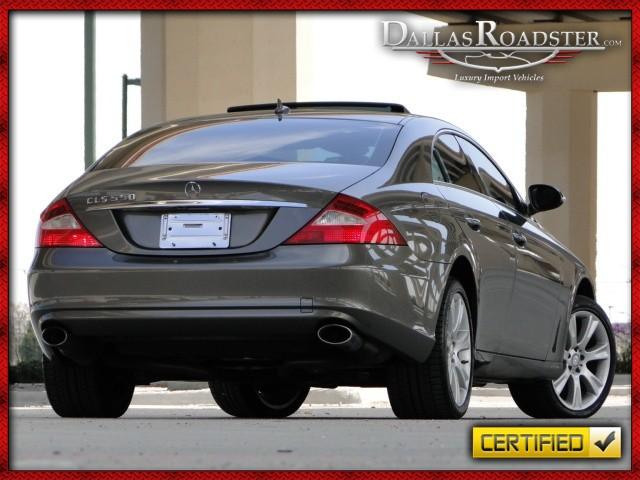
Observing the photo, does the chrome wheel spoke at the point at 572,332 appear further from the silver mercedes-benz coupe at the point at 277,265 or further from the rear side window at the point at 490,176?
the silver mercedes-benz coupe at the point at 277,265

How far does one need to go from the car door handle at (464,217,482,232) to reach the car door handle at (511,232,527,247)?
626 millimetres

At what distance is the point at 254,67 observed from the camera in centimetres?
1848

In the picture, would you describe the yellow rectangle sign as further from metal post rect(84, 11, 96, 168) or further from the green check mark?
metal post rect(84, 11, 96, 168)

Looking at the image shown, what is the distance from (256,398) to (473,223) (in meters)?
2.08

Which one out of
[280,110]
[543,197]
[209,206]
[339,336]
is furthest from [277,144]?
[543,197]

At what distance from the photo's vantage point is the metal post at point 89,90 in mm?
18312

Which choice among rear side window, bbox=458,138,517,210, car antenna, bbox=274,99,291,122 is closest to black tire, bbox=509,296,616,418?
rear side window, bbox=458,138,517,210

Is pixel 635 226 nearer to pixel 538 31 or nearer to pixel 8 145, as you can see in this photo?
pixel 8 145

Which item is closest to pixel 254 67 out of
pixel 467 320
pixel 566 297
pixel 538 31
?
pixel 538 31

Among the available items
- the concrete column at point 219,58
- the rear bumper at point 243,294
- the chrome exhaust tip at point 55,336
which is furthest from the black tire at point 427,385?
the concrete column at point 219,58

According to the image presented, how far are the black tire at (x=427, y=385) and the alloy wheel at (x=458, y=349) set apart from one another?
56 mm

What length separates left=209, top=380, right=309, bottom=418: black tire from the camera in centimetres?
943

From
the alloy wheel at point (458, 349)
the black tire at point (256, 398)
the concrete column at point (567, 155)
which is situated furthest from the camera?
the concrete column at point (567, 155)

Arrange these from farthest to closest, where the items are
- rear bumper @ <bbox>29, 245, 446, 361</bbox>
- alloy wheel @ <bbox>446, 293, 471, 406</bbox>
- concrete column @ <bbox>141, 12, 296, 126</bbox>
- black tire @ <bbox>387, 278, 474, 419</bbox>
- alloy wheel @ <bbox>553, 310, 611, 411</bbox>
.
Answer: concrete column @ <bbox>141, 12, 296, 126</bbox> → alloy wheel @ <bbox>553, 310, 611, 411</bbox> → alloy wheel @ <bbox>446, 293, 471, 406</bbox> → black tire @ <bbox>387, 278, 474, 419</bbox> → rear bumper @ <bbox>29, 245, 446, 361</bbox>
